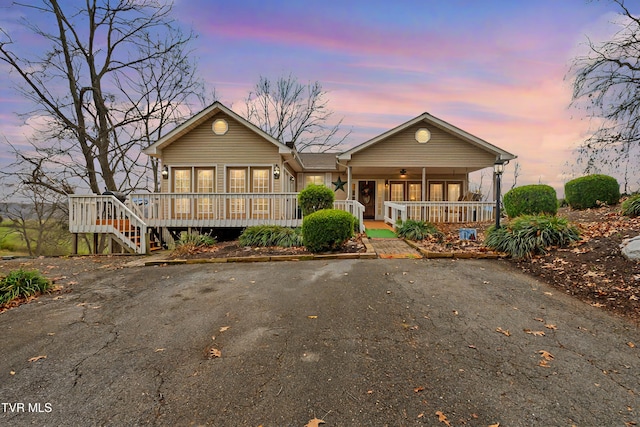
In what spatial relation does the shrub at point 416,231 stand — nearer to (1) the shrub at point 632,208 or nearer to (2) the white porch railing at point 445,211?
(2) the white porch railing at point 445,211

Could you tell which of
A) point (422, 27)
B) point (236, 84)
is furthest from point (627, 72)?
point (236, 84)

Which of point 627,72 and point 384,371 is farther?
point 627,72

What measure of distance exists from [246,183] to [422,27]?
9680 millimetres

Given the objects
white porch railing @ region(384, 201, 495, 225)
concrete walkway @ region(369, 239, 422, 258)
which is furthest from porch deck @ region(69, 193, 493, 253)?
concrete walkway @ region(369, 239, 422, 258)

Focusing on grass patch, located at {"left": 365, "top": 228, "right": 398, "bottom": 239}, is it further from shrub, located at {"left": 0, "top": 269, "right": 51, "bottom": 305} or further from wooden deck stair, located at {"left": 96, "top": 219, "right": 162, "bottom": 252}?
shrub, located at {"left": 0, "top": 269, "right": 51, "bottom": 305}

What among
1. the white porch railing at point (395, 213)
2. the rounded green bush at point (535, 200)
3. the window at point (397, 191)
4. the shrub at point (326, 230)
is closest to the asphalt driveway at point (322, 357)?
the shrub at point (326, 230)

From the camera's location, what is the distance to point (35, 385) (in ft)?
8.43

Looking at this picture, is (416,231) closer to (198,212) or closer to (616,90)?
(198,212)

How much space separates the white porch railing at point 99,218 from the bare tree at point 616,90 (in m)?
21.0

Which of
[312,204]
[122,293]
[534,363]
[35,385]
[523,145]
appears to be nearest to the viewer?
[35,385]

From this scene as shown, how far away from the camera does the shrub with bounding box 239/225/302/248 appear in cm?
887

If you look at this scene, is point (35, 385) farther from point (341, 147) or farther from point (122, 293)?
point (341, 147)

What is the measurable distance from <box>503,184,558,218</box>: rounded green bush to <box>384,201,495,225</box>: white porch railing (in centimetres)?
243

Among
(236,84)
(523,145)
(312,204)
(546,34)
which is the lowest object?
(312,204)
